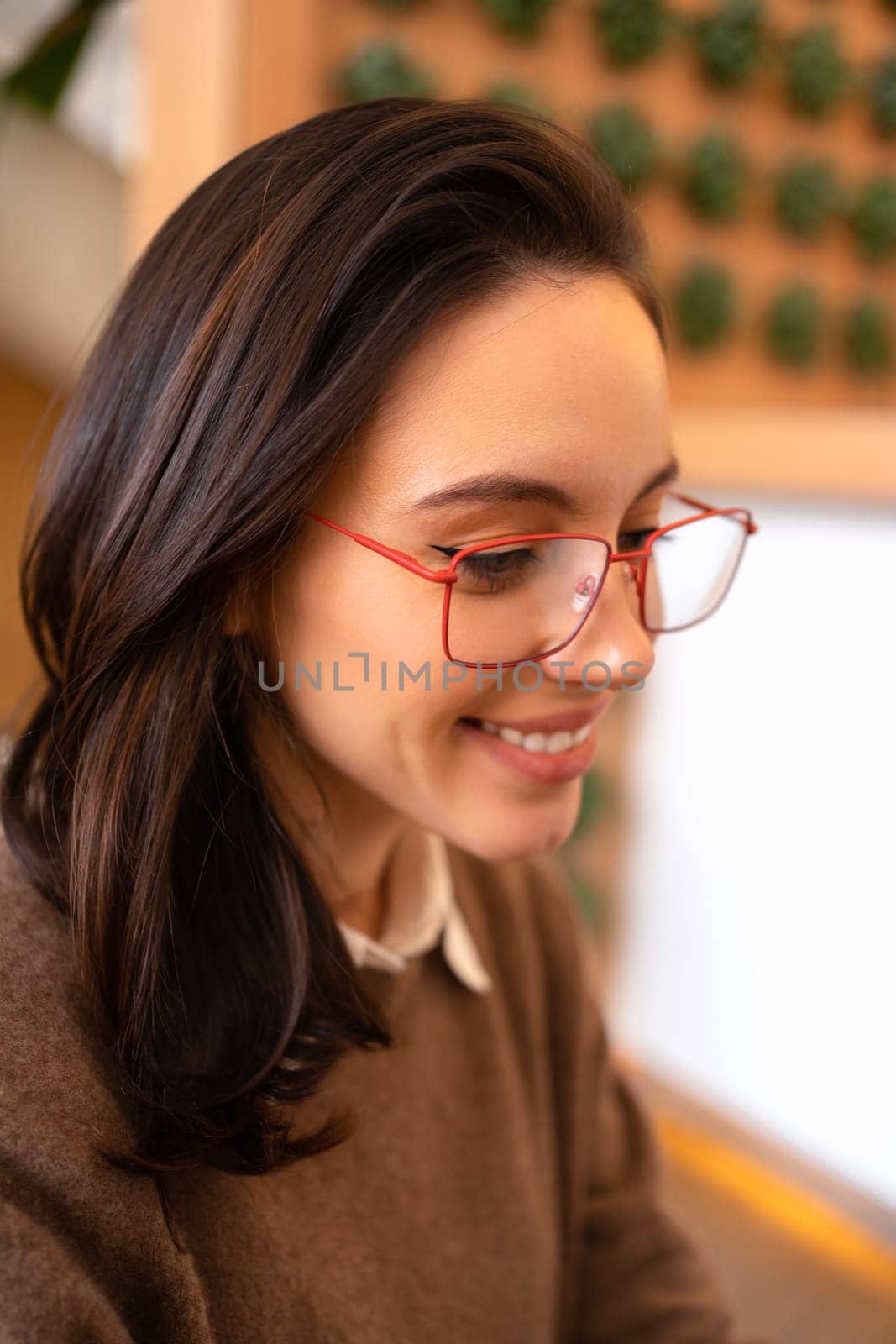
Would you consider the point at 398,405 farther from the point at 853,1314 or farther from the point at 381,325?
the point at 853,1314

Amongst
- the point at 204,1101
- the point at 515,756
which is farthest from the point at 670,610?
the point at 204,1101

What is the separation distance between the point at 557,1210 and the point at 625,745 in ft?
3.54

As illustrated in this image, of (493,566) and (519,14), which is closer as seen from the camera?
(493,566)

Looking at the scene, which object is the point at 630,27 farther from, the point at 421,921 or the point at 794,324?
the point at 421,921

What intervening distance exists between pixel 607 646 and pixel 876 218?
1.61 meters

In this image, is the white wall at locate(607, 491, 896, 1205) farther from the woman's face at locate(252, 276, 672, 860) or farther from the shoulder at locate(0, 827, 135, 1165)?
the shoulder at locate(0, 827, 135, 1165)

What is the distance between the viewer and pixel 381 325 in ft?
2.06

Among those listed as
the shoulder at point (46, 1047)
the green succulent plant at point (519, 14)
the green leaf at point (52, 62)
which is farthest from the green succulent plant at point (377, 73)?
the shoulder at point (46, 1047)

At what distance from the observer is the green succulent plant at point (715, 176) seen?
181 cm

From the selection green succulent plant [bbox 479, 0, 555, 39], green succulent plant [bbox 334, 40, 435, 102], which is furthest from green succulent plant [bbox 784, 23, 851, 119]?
green succulent plant [bbox 334, 40, 435, 102]

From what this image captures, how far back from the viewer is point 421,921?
0.88 m

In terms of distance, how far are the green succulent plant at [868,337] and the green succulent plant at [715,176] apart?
11.9 inches

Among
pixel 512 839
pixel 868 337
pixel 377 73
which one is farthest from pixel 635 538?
pixel 868 337

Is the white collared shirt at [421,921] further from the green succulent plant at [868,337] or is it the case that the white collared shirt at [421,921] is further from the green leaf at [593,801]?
the green succulent plant at [868,337]
